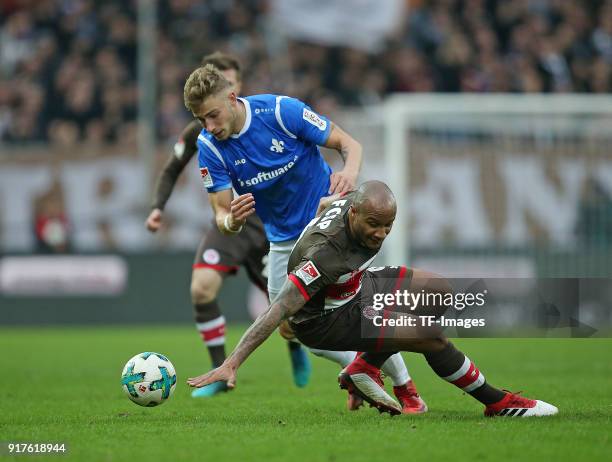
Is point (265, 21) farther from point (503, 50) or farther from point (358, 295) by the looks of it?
point (358, 295)

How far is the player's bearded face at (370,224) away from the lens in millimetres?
6379

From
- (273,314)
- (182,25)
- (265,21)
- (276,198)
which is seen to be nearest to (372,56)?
(265,21)

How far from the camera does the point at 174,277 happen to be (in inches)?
706

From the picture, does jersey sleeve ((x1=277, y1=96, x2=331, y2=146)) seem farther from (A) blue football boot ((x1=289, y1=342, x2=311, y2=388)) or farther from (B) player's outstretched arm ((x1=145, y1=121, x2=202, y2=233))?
(A) blue football boot ((x1=289, y1=342, x2=311, y2=388))

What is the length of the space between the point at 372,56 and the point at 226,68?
38.7ft

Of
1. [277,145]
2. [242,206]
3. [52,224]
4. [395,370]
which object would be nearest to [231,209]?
[242,206]

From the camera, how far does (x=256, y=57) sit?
20.0 meters

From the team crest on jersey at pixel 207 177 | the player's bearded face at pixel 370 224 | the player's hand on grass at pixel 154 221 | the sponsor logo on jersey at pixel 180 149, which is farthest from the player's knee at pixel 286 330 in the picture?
the sponsor logo on jersey at pixel 180 149

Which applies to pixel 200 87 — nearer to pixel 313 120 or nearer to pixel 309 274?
pixel 313 120

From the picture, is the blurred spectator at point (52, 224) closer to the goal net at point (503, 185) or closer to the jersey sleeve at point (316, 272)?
the goal net at point (503, 185)

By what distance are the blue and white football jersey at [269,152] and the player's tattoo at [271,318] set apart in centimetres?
156

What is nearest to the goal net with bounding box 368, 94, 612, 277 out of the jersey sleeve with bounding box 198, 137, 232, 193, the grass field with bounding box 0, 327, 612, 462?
the grass field with bounding box 0, 327, 612, 462

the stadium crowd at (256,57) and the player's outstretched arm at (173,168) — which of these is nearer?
the player's outstretched arm at (173,168)

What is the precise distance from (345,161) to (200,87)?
1.19 meters
